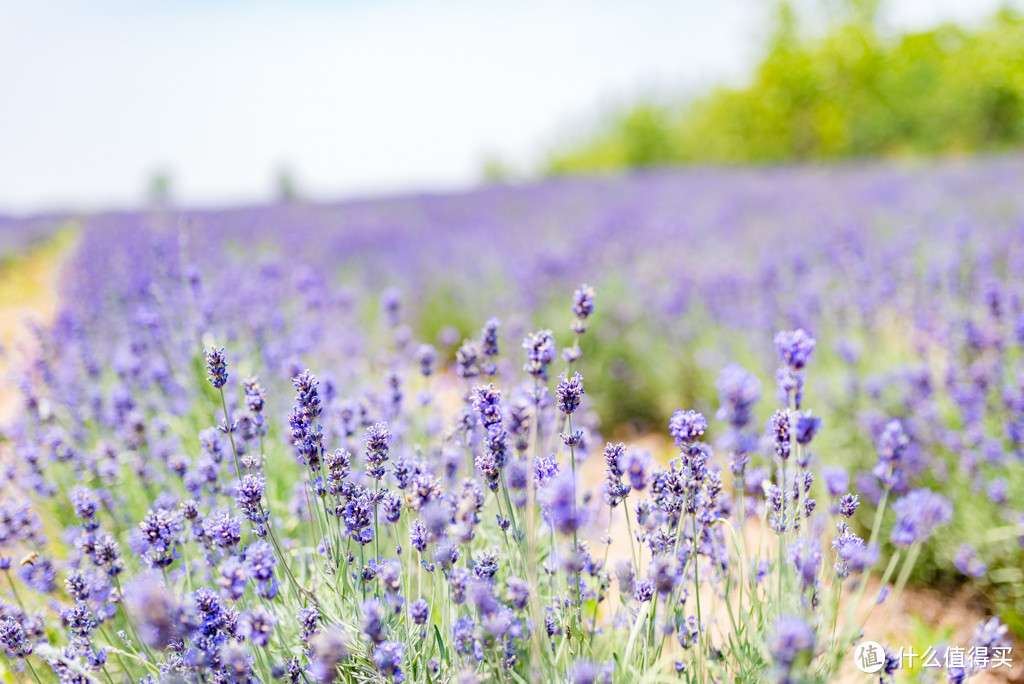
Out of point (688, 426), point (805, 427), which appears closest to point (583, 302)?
point (688, 426)

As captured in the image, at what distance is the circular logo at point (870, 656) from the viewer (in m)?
1.29

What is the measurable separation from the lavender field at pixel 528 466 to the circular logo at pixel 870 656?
40 mm

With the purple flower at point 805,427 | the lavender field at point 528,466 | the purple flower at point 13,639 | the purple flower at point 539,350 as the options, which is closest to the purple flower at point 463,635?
the lavender field at point 528,466

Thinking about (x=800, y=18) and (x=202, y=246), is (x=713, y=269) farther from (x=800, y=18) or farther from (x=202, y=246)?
(x=800, y=18)

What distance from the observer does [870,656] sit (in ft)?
4.78

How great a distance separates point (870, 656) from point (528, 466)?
3.12 ft

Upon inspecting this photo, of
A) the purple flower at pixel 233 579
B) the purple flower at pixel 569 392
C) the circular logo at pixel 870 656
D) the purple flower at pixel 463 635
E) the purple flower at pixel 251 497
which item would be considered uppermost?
the purple flower at pixel 569 392

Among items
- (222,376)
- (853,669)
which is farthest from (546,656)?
(853,669)

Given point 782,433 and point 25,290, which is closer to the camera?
point 782,433

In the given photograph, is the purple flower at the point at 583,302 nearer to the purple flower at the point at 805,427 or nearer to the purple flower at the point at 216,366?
the purple flower at the point at 805,427

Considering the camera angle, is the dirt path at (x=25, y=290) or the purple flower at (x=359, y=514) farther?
the dirt path at (x=25, y=290)

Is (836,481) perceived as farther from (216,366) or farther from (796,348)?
(216,366)

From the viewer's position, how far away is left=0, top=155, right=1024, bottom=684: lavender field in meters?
1.24

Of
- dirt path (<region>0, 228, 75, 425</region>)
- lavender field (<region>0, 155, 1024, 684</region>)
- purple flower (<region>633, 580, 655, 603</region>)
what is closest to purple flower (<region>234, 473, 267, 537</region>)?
lavender field (<region>0, 155, 1024, 684</region>)
